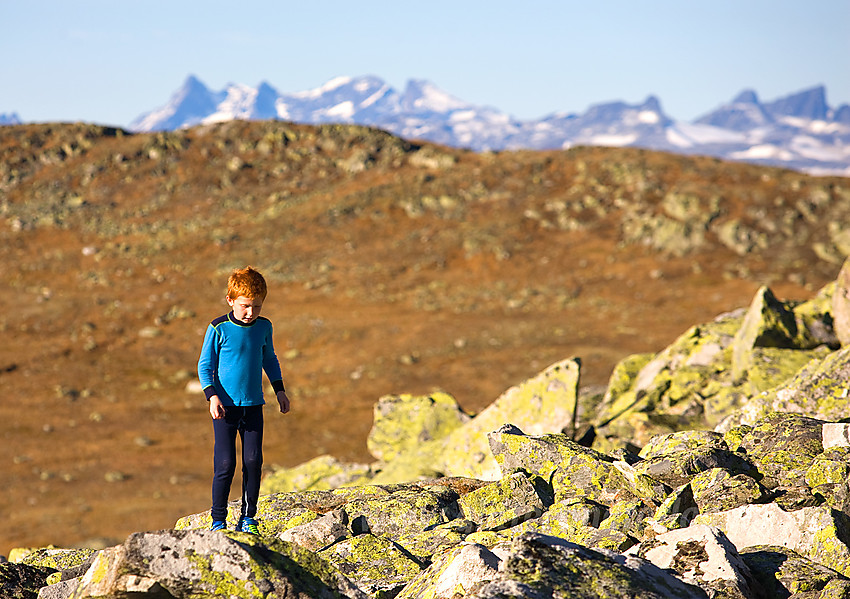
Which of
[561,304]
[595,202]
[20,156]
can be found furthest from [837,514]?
[20,156]

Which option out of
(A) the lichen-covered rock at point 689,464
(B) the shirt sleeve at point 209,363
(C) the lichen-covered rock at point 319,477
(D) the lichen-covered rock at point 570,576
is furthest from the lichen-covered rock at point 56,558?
(A) the lichen-covered rock at point 689,464

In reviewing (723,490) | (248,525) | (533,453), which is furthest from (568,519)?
(248,525)

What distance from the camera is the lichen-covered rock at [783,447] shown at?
7.25 metres

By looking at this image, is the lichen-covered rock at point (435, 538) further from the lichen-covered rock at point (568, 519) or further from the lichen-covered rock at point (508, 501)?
the lichen-covered rock at point (568, 519)

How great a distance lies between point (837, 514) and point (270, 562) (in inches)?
190

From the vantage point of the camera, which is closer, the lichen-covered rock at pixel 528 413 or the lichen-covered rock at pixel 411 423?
the lichen-covered rock at pixel 528 413

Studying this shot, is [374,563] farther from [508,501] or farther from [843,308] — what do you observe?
[843,308]

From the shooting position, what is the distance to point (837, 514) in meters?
5.82

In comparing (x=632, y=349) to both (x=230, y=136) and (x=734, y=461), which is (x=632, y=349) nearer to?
(x=734, y=461)

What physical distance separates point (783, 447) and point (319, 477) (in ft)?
30.3

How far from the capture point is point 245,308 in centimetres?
655

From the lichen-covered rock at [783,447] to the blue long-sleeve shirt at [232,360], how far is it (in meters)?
5.46

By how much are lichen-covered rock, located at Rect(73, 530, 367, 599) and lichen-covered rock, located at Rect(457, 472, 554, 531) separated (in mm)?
2784

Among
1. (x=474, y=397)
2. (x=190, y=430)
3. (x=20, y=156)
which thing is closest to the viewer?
(x=190, y=430)
